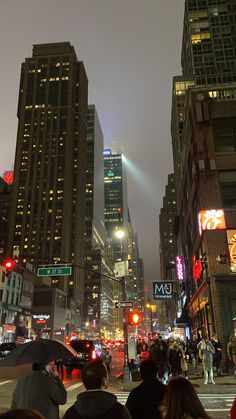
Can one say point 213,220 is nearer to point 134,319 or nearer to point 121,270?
point 121,270

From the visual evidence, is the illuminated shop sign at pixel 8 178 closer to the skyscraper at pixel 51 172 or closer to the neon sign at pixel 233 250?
the skyscraper at pixel 51 172

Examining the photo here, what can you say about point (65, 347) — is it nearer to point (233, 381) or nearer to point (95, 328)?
point (233, 381)

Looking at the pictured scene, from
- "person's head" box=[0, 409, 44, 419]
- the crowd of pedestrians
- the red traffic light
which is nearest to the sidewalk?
the red traffic light

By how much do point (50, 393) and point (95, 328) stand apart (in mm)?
186063

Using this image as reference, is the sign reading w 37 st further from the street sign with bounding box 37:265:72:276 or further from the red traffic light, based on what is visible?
the red traffic light

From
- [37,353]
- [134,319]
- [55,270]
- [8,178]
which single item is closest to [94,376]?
[37,353]

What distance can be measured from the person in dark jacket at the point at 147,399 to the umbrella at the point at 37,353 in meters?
1.40

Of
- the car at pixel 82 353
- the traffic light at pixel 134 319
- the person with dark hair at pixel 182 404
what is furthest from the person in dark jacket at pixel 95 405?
the car at pixel 82 353

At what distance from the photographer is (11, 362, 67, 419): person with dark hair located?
17.6ft

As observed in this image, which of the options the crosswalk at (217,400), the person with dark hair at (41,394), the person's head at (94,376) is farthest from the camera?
the crosswalk at (217,400)

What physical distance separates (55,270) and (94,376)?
920 inches

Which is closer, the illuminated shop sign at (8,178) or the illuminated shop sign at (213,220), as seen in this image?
the illuminated shop sign at (213,220)

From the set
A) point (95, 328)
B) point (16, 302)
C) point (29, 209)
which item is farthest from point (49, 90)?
point (16, 302)

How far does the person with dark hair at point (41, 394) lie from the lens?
536cm
